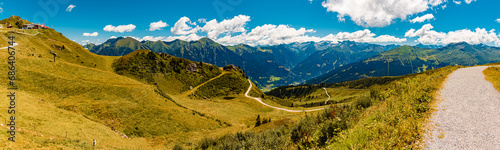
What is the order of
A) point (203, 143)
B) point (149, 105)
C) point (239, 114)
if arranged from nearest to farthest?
point (203, 143) → point (149, 105) → point (239, 114)

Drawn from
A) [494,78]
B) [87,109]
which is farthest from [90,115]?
[494,78]

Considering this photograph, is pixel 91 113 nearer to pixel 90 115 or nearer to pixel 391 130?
pixel 90 115

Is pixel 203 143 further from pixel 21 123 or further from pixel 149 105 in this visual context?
pixel 149 105

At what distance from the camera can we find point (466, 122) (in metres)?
12.1

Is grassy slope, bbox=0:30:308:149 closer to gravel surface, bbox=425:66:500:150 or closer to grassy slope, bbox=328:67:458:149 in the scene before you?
grassy slope, bbox=328:67:458:149

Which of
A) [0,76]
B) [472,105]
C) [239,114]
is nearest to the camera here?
[472,105]

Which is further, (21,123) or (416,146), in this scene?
(21,123)

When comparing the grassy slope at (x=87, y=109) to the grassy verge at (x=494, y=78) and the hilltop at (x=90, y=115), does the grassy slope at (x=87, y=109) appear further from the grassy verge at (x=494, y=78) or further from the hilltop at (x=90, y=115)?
the grassy verge at (x=494, y=78)

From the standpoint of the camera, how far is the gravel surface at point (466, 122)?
9.62m

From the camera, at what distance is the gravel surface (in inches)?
379

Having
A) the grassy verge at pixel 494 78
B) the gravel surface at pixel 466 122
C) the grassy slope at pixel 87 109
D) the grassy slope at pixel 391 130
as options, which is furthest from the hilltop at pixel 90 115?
the grassy verge at pixel 494 78

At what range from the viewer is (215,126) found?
58.5 metres

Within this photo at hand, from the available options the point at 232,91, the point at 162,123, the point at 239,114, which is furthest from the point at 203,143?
the point at 232,91

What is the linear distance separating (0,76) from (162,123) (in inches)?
1585
